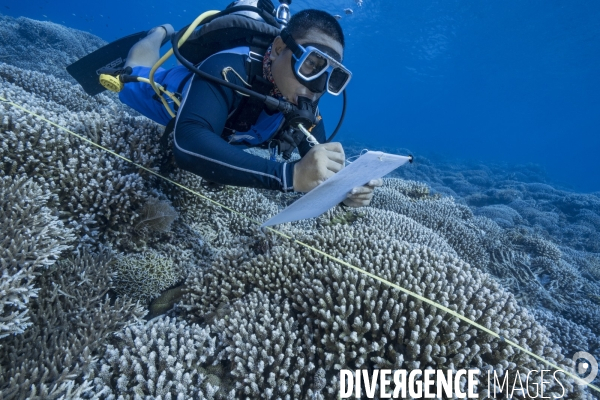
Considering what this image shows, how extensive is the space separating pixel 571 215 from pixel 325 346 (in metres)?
16.0

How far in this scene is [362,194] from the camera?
2.35m

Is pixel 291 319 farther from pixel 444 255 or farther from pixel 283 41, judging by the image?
pixel 283 41

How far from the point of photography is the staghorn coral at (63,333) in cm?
162

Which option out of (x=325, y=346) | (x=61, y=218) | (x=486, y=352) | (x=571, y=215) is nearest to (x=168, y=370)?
(x=325, y=346)

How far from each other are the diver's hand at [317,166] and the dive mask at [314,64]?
3.24 ft

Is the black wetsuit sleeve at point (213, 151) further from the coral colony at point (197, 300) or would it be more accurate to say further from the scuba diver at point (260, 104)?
the coral colony at point (197, 300)

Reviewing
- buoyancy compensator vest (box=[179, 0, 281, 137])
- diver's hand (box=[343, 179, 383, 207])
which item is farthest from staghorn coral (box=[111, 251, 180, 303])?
diver's hand (box=[343, 179, 383, 207])

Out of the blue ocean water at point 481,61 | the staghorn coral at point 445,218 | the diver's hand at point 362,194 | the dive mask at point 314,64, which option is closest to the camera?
the diver's hand at point 362,194

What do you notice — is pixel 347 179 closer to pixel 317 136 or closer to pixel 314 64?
pixel 314 64

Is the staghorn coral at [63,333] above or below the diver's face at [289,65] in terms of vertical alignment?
below

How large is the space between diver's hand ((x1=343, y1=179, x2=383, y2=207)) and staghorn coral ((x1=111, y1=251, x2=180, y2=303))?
84.2 inches

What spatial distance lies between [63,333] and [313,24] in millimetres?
3298

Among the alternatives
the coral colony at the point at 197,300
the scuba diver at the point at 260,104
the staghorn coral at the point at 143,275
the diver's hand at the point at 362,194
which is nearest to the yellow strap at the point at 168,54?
the scuba diver at the point at 260,104

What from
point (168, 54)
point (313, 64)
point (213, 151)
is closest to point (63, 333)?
point (213, 151)
